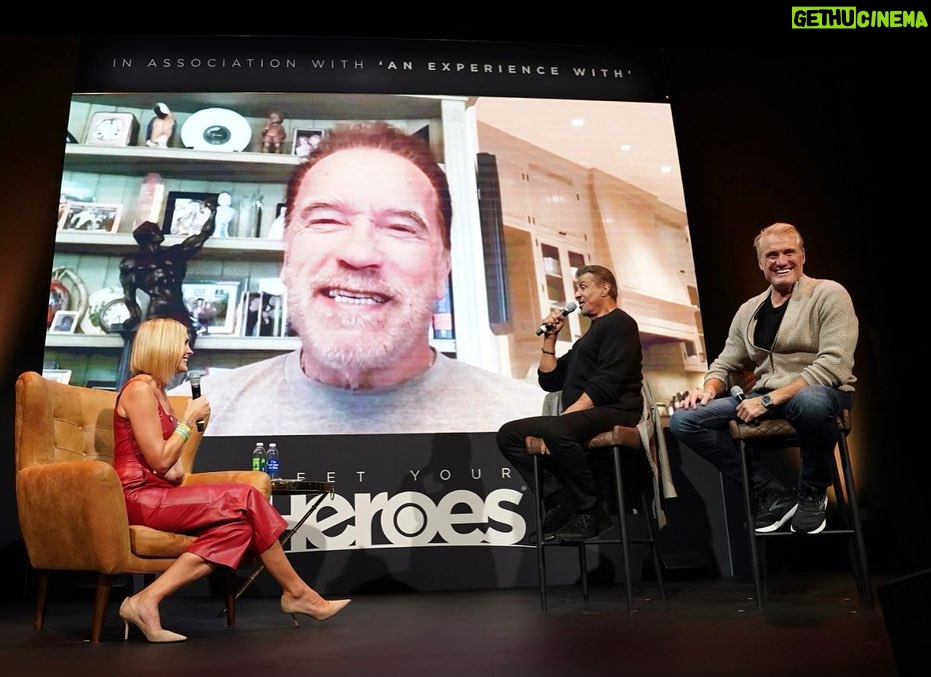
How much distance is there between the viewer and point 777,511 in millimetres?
2719

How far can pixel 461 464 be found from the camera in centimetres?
401

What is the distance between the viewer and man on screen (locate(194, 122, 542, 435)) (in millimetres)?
4020

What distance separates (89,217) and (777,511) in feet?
11.6

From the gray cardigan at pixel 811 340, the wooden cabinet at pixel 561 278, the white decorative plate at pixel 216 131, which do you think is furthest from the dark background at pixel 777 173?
the gray cardigan at pixel 811 340

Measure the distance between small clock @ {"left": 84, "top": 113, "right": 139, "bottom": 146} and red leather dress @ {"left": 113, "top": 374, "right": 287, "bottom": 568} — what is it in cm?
225

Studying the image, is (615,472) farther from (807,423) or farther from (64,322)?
(64,322)

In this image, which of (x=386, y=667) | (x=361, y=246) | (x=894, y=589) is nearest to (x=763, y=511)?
(x=386, y=667)

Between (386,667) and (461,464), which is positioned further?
(461,464)

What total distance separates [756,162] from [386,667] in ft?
12.7

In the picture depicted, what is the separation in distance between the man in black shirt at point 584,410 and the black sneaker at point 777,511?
0.53 meters

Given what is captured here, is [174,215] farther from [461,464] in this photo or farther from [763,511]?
[763,511]

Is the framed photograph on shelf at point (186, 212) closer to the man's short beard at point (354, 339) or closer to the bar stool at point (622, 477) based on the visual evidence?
the man's short beard at point (354, 339)

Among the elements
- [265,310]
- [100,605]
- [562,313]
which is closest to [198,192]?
[265,310]

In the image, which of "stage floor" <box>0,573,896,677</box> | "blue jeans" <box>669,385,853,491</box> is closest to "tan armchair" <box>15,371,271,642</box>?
"stage floor" <box>0,573,896,677</box>
